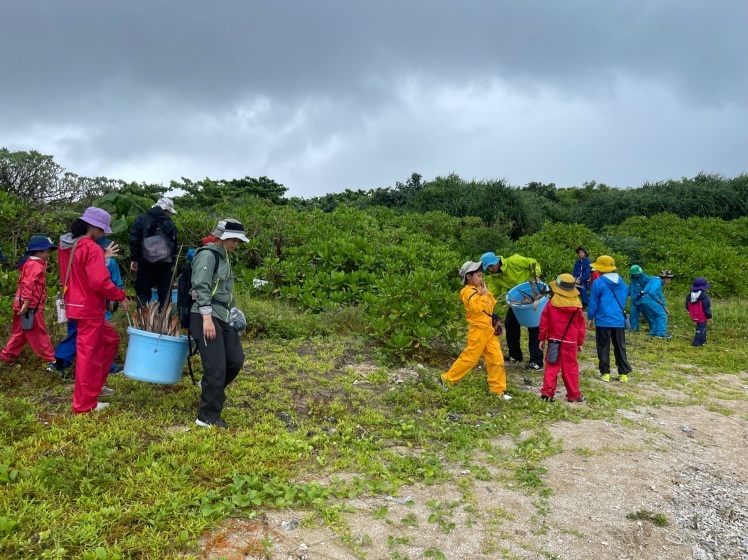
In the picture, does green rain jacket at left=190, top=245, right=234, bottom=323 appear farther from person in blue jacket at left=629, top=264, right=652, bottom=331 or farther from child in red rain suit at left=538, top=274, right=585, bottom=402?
person in blue jacket at left=629, top=264, right=652, bottom=331

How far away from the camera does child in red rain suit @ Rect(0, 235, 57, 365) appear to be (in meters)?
5.50

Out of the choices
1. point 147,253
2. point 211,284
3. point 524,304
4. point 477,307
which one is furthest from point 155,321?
point 524,304

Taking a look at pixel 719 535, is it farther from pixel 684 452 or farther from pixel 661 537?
pixel 684 452

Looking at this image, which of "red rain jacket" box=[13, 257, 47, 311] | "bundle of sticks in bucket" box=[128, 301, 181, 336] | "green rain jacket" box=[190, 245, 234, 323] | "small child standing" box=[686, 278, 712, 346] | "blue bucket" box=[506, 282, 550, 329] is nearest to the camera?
"green rain jacket" box=[190, 245, 234, 323]

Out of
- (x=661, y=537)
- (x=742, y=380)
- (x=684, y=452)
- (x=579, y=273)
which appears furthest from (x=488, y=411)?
(x=579, y=273)

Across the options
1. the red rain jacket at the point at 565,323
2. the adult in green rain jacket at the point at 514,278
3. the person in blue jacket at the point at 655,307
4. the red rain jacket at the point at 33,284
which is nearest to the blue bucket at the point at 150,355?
the red rain jacket at the point at 33,284

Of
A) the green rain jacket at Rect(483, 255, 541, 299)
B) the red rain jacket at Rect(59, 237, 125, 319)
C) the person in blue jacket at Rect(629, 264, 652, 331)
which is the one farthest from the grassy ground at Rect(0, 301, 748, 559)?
the person in blue jacket at Rect(629, 264, 652, 331)

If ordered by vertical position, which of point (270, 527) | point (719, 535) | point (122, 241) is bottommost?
point (719, 535)

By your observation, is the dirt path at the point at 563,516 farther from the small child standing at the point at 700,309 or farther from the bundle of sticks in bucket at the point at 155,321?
the small child standing at the point at 700,309

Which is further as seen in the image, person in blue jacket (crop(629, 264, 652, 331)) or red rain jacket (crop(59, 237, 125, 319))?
person in blue jacket (crop(629, 264, 652, 331))

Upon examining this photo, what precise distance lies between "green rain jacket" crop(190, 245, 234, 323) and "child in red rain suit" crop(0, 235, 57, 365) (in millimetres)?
2248

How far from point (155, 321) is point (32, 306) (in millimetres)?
1834

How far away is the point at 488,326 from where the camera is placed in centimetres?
597

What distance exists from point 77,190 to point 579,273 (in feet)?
36.2
